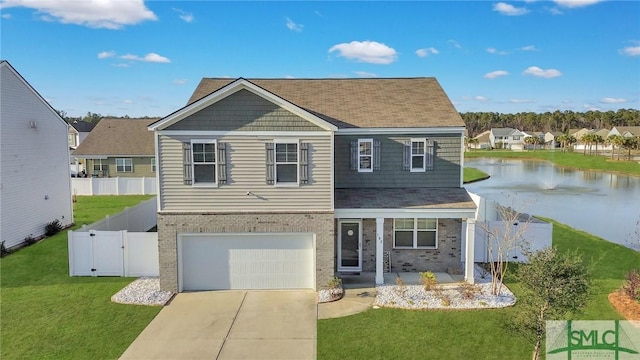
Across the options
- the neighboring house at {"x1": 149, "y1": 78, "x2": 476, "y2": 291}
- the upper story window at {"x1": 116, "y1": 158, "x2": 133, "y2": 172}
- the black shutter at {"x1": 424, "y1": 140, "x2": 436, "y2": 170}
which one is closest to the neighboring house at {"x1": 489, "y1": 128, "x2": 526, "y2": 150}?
the upper story window at {"x1": 116, "y1": 158, "x2": 133, "y2": 172}

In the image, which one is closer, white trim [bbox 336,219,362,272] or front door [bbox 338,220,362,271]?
white trim [bbox 336,219,362,272]

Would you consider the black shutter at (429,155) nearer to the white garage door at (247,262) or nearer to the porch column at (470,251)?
the porch column at (470,251)

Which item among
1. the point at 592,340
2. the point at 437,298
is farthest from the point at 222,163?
the point at 592,340

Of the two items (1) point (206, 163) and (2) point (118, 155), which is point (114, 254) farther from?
(2) point (118, 155)

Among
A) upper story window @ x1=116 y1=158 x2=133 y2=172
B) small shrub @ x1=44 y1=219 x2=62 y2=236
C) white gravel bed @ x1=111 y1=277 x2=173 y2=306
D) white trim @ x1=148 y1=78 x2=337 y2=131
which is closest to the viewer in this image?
white gravel bed @ x1=111 y1=277 x2=173 y2=306

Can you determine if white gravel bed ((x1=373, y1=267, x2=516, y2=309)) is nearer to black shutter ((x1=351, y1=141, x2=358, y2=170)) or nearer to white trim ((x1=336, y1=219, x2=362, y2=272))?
white trim ((x1=336, y1=219, x2=362, y2=272))

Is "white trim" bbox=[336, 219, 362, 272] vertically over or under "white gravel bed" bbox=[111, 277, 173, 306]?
over

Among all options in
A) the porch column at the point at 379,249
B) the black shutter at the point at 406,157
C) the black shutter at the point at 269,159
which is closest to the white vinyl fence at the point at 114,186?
the black shutter at the point at 269,159
